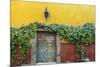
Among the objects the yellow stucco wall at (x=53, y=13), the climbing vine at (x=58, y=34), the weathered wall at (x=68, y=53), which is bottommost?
the weathered wall at (x=68, y=53)

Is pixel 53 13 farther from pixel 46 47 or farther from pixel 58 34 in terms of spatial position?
pixel 46 47

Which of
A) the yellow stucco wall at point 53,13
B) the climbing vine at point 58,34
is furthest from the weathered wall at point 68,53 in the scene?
the yellow stucco wall at point 53,13

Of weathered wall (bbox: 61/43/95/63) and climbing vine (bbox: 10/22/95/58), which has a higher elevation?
climbing vine (bbox: 10/22/95/58)

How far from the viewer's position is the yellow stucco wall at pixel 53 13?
5.57 feet

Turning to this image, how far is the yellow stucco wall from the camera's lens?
5.57 feet

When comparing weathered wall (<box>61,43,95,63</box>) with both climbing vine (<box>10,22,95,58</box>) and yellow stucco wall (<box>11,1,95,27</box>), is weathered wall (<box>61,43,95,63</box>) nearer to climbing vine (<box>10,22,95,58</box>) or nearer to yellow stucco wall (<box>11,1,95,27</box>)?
climbing vine (<box>10,22,95,58</box>)

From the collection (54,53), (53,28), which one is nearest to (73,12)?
(53,28)

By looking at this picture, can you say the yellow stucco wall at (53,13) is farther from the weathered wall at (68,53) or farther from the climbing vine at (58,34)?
the weathered wall at (68,53)

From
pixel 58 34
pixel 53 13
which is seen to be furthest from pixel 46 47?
pixel 53 13

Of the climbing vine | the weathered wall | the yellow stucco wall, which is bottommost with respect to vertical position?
the weathered wall

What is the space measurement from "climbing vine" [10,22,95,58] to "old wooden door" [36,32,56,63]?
0.16 ft

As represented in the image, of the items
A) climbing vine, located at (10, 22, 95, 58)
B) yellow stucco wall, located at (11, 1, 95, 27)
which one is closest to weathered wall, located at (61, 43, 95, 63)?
climbing vine, located at (10, 22, 95, 58)

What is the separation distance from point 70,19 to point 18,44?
0.45 meters

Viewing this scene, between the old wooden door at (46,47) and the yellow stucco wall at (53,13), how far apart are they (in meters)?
0.11
